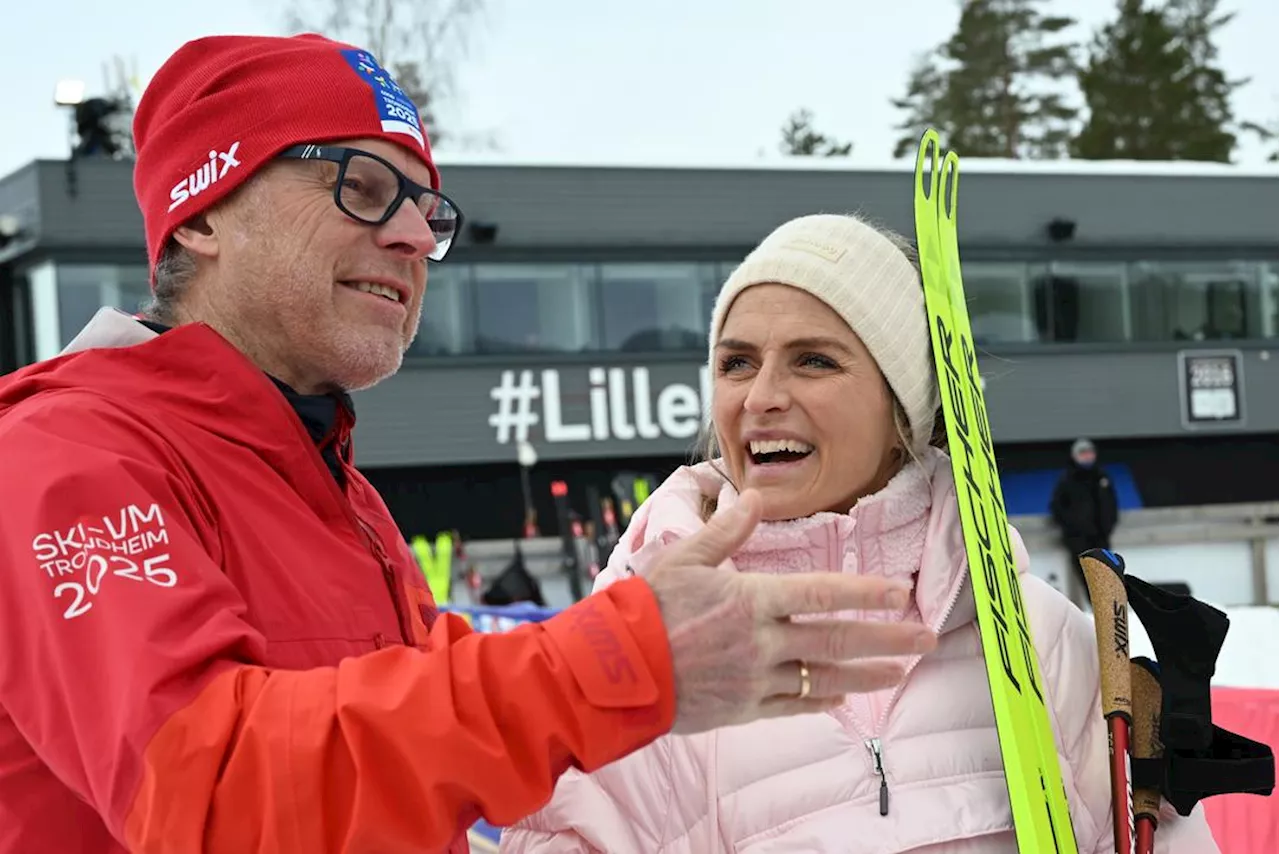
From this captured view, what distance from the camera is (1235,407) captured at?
20.3 metres

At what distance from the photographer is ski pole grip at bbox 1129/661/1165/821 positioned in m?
1.96

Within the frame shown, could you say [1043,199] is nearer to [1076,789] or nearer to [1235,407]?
[1235,407]

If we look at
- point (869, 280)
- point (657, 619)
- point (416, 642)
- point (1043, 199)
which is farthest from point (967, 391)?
point (1043, 199)

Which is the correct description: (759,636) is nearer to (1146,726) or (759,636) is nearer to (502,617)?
(1146,726)

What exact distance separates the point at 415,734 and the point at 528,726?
0.10 meters

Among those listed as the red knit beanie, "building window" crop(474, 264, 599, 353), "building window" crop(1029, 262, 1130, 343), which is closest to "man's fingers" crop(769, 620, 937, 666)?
the red knit beanie

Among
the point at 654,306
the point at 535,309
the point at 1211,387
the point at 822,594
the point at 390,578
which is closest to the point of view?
the point at 822,594

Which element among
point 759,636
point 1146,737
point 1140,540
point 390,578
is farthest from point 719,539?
point 1140,540

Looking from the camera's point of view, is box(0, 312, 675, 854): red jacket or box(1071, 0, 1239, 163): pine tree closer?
box(0, 312, 675, 854): red jacket

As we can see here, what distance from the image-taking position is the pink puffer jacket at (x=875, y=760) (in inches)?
75.6

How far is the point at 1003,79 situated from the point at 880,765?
3989 cm

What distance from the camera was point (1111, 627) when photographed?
6.57 feet

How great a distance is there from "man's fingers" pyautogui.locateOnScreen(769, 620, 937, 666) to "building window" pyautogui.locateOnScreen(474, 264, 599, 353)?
54.0 ft

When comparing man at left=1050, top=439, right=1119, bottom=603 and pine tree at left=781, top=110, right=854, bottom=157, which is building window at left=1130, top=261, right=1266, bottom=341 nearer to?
man at left=1050, top=439, right=1119, bottom=603
